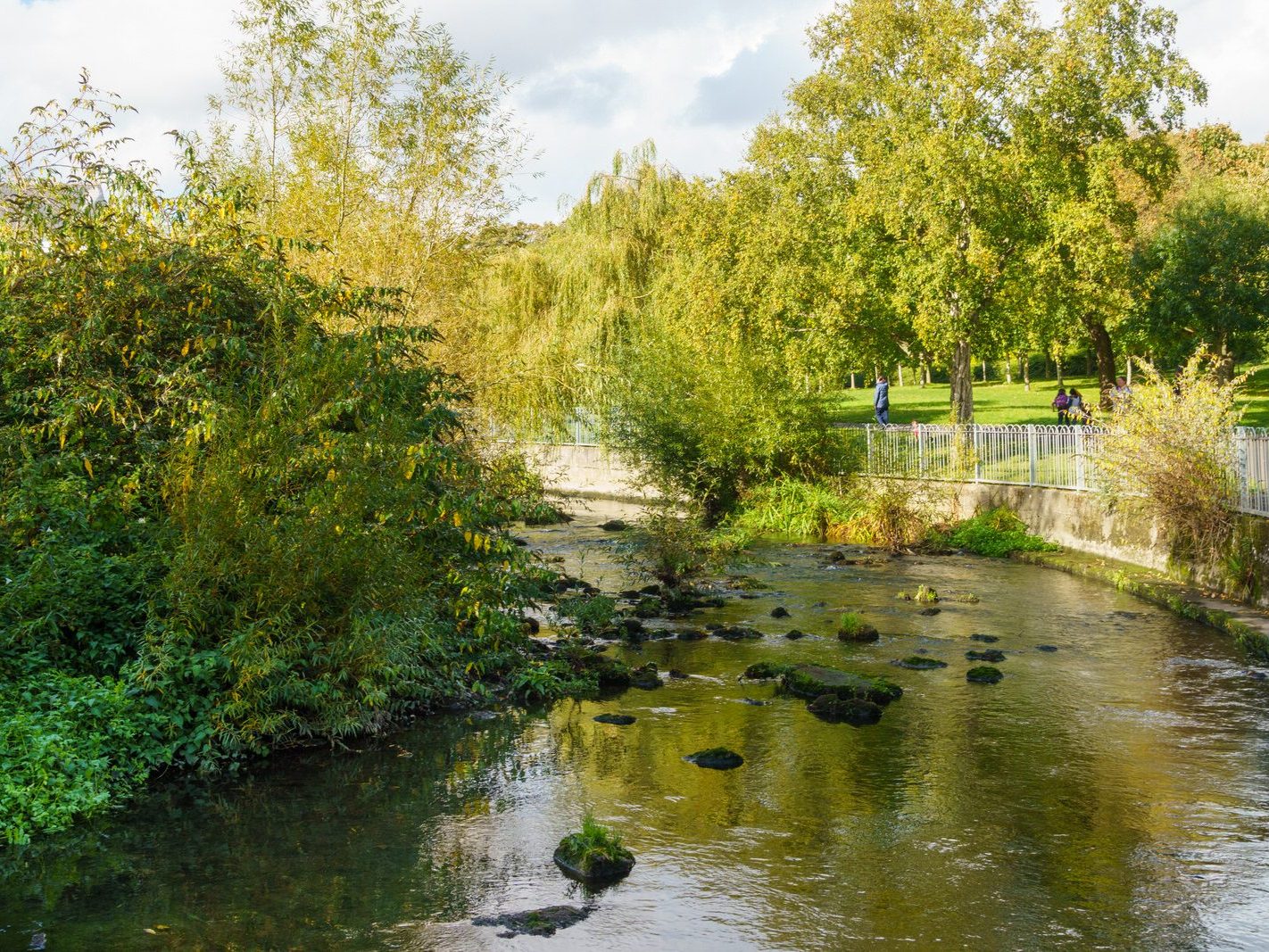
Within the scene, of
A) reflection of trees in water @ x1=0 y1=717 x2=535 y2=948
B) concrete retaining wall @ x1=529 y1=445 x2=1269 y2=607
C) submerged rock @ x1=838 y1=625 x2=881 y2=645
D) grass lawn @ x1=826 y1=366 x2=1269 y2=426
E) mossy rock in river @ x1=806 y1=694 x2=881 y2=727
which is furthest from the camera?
grass lawn @ x1=826 y1=366 x2=1269 y2=426

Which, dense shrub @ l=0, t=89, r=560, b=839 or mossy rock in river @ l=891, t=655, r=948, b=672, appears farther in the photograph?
mossy rock in river @ l=891, t=655, r=948, b=672

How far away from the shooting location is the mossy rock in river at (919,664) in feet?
42.0

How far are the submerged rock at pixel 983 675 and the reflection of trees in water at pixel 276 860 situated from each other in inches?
203

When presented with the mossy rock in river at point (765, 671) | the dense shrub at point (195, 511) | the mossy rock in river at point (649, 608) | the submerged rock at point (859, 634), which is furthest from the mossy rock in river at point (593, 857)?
the mossy rock in river at point (649, 608)

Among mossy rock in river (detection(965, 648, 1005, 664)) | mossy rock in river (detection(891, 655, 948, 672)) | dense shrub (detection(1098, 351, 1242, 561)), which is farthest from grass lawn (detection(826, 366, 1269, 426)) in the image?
mossy rock in river (detection(891, 655, 948, 672))

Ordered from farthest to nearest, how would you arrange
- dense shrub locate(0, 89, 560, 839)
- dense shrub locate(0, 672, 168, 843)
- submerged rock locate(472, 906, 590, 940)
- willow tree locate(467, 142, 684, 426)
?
willow tree locate(467, 142, 684, 426) < dense shrub locate(0, 89, 560, 839) < dense shrub locate(0, 672, 168, 843) < submerged rock locate(472, 906, 590, 940)

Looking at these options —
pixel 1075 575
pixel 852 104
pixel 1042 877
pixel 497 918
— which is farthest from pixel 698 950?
pixel 852 104

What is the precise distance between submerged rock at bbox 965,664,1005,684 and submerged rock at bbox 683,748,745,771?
3.76 metres

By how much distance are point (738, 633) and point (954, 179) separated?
16.4 meters

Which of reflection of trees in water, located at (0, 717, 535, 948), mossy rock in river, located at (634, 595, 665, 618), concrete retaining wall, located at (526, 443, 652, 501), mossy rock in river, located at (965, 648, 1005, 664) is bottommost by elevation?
reflection of trees in water, located at (0, 717, 535, 948)

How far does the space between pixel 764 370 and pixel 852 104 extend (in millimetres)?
10603

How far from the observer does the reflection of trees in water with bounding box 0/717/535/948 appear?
640 centimetres

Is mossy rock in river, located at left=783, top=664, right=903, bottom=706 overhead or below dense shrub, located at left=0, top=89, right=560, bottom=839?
below

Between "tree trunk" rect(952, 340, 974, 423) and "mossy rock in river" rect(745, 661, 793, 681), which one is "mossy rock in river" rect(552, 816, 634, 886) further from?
"tree trunk" rect(952, 340, 974, 423)
